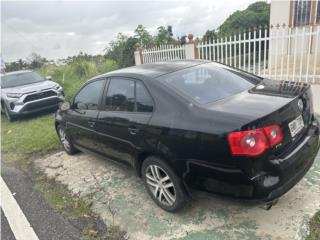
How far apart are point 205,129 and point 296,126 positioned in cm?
91

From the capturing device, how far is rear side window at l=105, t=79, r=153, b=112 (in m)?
3.11

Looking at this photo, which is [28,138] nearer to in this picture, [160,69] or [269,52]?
[160,69]

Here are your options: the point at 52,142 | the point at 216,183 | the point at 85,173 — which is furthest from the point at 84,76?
the point at 216,183

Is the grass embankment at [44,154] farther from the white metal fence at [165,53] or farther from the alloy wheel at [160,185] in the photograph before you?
the white metal fence at [165,53]

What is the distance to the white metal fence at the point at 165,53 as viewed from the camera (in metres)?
8.25

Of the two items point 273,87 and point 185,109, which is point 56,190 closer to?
point 185,109

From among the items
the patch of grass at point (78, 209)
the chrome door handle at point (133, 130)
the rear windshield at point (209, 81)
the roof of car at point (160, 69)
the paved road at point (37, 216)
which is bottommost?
the paved road at point (37, 216)

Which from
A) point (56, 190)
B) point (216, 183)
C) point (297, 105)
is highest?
point (297, 105)

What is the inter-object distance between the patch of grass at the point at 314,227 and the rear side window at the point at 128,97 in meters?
1.96

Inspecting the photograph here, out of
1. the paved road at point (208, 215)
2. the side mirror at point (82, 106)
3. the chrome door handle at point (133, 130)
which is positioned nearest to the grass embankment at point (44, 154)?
the paved road at point (208, 215)

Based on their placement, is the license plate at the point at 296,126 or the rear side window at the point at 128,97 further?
the rear side window at the point at 128,97

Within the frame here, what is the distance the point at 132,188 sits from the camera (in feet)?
12.6

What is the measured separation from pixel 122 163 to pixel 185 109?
148cm

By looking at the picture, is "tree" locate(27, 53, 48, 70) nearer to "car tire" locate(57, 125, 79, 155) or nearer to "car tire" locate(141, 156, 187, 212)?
"car tire" locate(57, 125, 79, 155)
